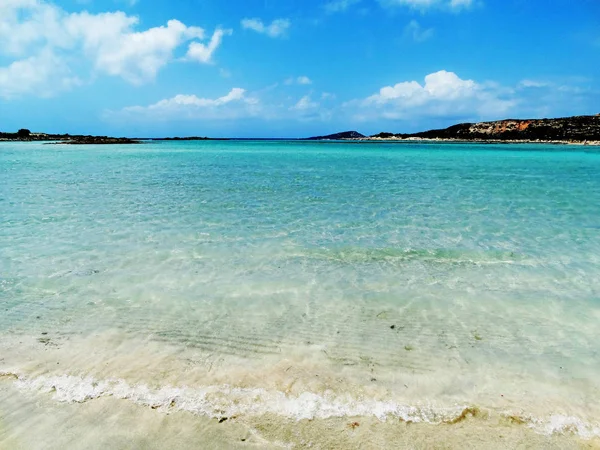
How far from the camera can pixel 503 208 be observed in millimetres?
13320

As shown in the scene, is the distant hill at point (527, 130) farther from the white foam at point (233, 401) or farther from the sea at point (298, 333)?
the white foam at point (233, 401)

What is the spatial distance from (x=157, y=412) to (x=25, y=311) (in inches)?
135

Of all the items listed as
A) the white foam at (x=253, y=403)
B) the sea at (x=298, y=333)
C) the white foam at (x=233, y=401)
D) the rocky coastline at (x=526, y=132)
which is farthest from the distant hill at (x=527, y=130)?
the white foam at (x=233, y=401)

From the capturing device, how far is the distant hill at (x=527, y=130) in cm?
11706

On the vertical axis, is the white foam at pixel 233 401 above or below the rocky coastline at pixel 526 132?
below

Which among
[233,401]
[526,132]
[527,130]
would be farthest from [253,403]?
[527,130]

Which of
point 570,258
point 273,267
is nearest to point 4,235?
point 273,267

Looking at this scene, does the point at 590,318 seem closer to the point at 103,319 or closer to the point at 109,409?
the point at 109,409

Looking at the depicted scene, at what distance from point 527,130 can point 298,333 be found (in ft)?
512

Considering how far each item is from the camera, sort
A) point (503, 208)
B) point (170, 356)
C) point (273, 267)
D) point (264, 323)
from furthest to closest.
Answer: point (503, 208)
point (273, 267)
point (264, 323)
point (170, 356)

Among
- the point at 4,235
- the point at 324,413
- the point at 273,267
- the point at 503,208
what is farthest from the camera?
the point at 503,208

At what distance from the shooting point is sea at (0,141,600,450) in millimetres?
3529

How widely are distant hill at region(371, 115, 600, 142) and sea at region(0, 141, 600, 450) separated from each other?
5097 inches

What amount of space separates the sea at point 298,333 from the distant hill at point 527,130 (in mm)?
129469
